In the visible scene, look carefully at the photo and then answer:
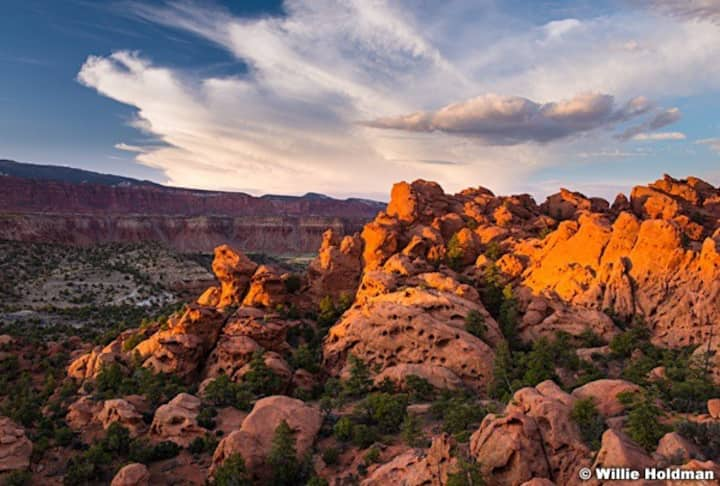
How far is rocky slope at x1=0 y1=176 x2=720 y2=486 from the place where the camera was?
68.9ft

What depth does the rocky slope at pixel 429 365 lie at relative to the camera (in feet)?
68.9

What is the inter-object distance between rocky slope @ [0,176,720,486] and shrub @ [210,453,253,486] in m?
0.12

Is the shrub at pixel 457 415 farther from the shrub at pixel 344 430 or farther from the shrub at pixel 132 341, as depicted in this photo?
the shrub at pixel 132 341

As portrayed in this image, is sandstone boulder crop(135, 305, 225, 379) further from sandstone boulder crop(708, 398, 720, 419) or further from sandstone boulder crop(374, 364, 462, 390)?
sandstone boulder crop(708, 398, 720, 419)

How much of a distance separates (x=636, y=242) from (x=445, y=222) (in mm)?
23833

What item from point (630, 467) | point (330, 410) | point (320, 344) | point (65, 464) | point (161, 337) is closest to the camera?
point (630, 467)

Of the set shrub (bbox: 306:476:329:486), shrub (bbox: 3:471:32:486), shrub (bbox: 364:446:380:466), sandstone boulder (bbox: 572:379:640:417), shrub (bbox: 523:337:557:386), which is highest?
sandstone boulder (bbox: 572:379:640:417)

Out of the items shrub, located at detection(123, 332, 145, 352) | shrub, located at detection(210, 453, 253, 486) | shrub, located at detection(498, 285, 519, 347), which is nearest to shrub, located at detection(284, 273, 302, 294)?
shrub, located at detection(123, 332, 145, 352)

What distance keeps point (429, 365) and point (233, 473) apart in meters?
19.8

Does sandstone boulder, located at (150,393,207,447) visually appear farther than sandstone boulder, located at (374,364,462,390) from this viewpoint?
No

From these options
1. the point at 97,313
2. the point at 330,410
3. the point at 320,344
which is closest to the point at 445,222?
the point at 320,344

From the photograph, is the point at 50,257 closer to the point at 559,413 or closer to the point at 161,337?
the point at 161,337

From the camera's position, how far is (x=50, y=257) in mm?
129750

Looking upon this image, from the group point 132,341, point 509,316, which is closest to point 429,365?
point 509,316
